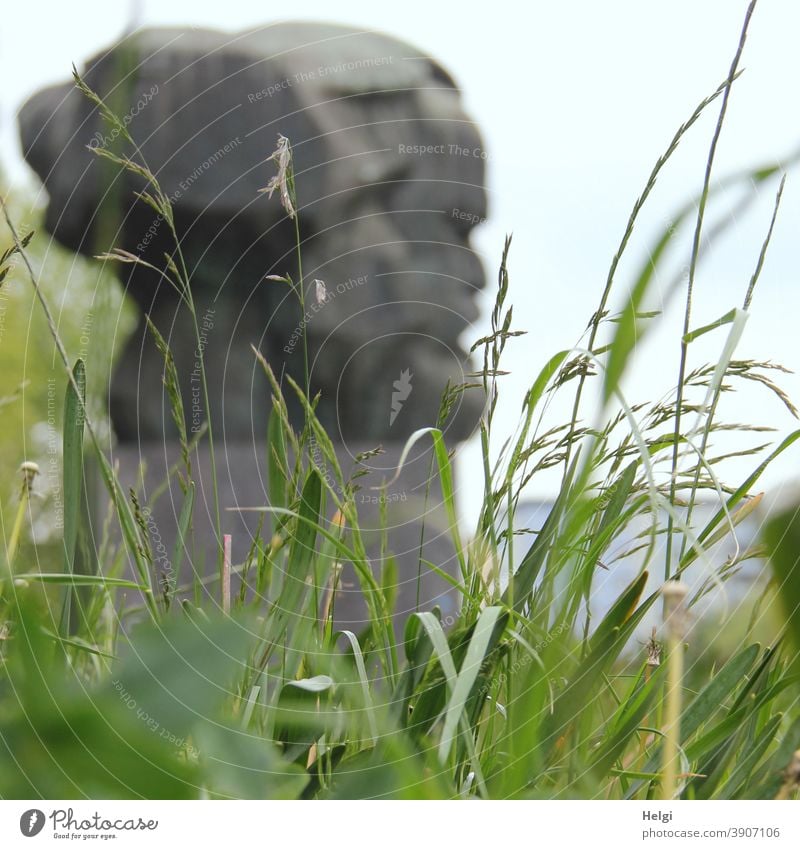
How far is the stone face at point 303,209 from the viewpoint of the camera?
1722 millimetres

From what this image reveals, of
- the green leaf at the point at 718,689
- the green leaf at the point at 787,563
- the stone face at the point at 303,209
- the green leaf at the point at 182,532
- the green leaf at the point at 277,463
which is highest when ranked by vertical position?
the stone face at the point at 303,209

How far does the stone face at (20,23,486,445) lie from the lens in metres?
1.72

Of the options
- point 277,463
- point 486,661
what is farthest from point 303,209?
point 486,661

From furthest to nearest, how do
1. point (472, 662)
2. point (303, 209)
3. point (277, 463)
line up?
point (303, 209) < point (277, 463) < point (472, 662)

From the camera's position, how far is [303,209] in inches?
68.0

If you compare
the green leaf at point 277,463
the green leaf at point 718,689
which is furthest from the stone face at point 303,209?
the green leaf at point 718,689

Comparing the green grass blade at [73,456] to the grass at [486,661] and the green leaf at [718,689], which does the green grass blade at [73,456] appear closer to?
the grass at [486,661]

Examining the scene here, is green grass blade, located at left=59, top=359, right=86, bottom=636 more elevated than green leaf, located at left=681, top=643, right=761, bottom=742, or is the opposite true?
green grass blade, located at left=59, top=359, right=86, bottom=636

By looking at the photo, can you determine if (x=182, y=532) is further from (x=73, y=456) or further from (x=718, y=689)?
(x=718, y=689)

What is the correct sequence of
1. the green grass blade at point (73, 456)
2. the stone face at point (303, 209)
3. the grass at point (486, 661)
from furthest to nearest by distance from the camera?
the stone face at point (303, 209) → the green grass blade at point (73, 456) → the grass at point (486, 661)

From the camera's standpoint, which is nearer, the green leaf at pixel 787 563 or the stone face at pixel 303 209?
the green leaf at pixel 787 563

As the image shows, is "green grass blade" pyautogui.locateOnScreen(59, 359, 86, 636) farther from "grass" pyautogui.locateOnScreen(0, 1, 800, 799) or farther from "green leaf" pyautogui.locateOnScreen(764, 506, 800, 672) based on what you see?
"green leaf" pyautogui.locateOnScreen(764, 506, 800, 672)

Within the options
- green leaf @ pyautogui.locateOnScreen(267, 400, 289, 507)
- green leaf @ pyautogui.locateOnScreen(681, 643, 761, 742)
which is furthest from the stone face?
green leaf @ pyautogui.locateOnScreen(681, 643, 761, 742)

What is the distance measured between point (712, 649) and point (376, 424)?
1559 mm
